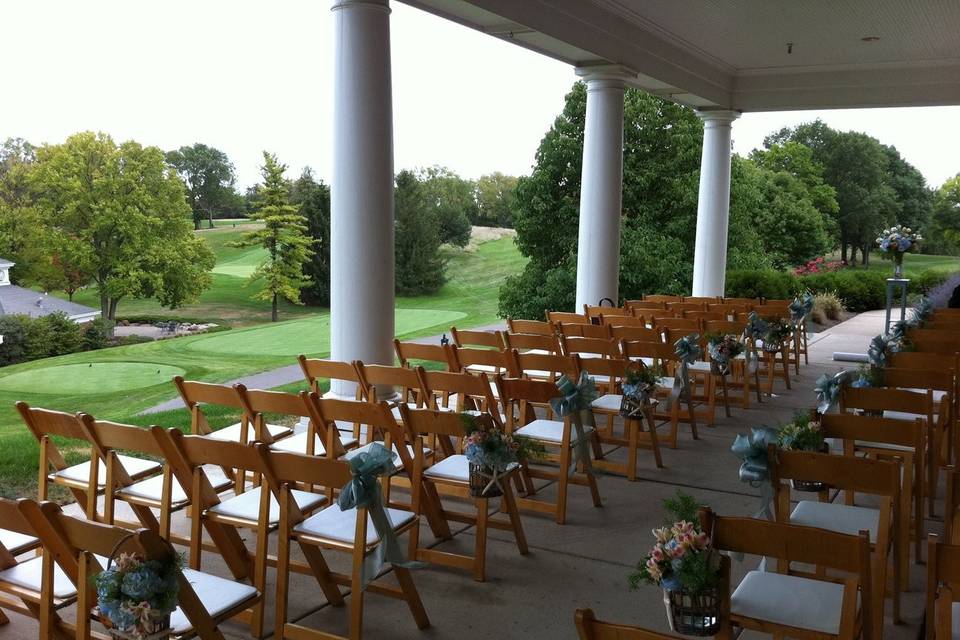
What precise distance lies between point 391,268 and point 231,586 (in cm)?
415

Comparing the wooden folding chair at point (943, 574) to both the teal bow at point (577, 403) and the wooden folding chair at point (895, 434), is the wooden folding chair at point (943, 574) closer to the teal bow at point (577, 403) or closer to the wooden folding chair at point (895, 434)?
the wooden folding chair at point (895, 434)

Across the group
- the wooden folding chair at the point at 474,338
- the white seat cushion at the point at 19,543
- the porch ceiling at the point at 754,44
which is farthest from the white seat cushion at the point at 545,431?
the porch ceiling at the point at 754,44

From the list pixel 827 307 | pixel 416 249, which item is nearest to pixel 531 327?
pixel 827 307

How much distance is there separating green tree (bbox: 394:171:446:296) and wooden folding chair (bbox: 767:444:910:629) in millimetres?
18365

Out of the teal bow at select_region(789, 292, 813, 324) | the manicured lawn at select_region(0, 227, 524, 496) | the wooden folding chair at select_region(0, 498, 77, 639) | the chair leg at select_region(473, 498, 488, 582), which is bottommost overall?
the manicured lawn at select_region(0, 227, 524, 496)

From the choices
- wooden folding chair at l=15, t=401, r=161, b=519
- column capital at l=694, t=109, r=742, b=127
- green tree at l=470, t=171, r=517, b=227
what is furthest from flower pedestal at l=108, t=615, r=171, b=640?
green tree at l=470, t=171, r=517, b=227

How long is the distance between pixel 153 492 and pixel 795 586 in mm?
3008

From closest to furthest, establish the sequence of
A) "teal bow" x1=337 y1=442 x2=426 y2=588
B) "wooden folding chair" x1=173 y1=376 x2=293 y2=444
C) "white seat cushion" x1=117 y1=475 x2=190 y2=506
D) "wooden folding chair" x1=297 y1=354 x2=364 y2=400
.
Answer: "teal bow" x1=337 y1=442 x2=426 y2=588, "white seat cushion" x1=117 y1=475 x2=190 y2=506, "wooden folding chair" x1=173 y1=376 x2=293 y2=444, "wooden folding chair" x1=297 y1=354 x2=364 y2=400

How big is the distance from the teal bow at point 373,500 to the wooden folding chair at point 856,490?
1.57 metres

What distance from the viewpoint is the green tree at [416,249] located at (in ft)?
71.6

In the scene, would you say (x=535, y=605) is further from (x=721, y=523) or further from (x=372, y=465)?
(x=721, y=523)

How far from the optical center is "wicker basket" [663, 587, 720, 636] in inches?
109

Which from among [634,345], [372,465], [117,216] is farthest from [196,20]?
[372,465]

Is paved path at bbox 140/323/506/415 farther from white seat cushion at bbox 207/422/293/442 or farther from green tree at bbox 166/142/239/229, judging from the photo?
white seat cushion at bbox 207/422/293/442
